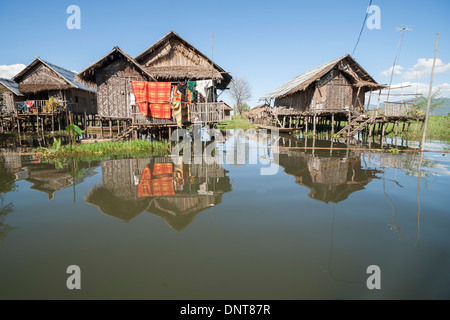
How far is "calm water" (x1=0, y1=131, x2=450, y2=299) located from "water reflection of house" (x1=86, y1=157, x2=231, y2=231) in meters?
0.04

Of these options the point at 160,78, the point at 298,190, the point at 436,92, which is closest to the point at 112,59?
the point at 160,78

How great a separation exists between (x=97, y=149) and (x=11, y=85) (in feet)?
60.2

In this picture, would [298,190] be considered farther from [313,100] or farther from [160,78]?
[313,100]

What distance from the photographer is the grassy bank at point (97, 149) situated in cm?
1009

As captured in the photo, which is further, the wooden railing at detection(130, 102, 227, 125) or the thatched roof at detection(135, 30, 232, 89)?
the thatched roof at detection(135, 30, 232, 89)

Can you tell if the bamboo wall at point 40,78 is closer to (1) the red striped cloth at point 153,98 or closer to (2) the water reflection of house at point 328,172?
(1) the red striped cloth at point 153,98

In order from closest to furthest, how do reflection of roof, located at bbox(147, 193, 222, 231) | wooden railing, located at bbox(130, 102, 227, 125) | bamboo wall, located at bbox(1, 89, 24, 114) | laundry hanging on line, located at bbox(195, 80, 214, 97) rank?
1. reflection of roof, located at bbox(147, 193, 222, 231)
2. wooden railing, located at bbox(130, 102, 227, 125)
3. laundry hanging on line, located at bbox(195, 80, 214, 97)
4. bamboo wall, located at bbox(1, 89, 24, 114)

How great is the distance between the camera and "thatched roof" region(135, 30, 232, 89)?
1384 cm

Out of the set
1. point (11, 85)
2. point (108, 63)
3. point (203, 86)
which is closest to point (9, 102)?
point (11, 85)

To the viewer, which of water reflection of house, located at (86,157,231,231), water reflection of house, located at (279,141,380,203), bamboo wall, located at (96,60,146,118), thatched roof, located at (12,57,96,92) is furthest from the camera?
thatched roof, located at (12,57,96,92)

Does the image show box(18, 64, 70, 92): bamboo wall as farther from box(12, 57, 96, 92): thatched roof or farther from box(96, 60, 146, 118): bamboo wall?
box(96, 60, 146, 118): bamboo wall

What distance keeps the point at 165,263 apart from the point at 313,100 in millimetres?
20960

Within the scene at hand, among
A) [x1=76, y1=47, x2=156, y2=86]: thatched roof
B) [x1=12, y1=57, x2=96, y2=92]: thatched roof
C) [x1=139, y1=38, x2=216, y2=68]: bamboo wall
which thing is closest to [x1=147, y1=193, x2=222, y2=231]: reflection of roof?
[x1=76, y1=47, x2=156, y2=86]: thatched roof

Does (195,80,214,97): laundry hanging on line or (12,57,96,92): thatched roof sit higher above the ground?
(12,57,96,92): thatched roof
